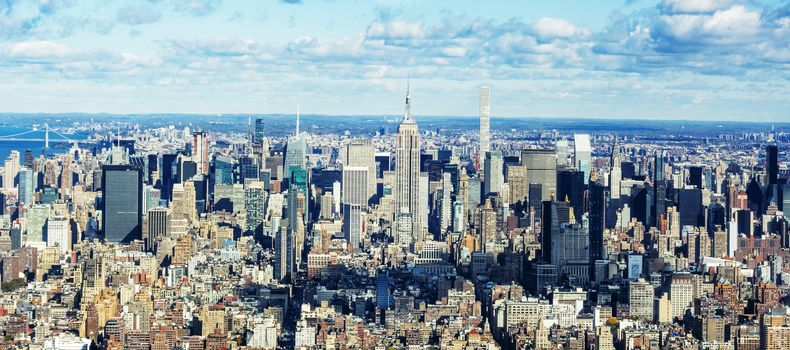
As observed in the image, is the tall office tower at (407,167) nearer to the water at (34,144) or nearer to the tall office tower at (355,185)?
the tall office tower at (355,185)

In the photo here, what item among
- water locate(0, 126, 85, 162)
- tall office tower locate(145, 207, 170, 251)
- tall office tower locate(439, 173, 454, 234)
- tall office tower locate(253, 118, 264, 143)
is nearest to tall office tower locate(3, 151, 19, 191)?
water locate(0, 126, 85, 162)

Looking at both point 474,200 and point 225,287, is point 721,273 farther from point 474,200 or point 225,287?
point 474,200

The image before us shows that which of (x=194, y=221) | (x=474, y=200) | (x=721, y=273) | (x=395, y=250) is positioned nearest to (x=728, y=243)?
(x=721, y=273)

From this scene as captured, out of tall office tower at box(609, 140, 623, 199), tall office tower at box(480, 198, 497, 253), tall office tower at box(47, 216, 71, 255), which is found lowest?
tall office tower at box(47, 216, 71, 255)

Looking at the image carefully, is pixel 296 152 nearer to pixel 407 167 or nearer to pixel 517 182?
pixel 407 167

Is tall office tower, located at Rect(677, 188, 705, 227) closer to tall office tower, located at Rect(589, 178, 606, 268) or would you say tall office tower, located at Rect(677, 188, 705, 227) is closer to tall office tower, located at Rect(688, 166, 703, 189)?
tall office tower, located at Rect(688, 166, 703, 189)
